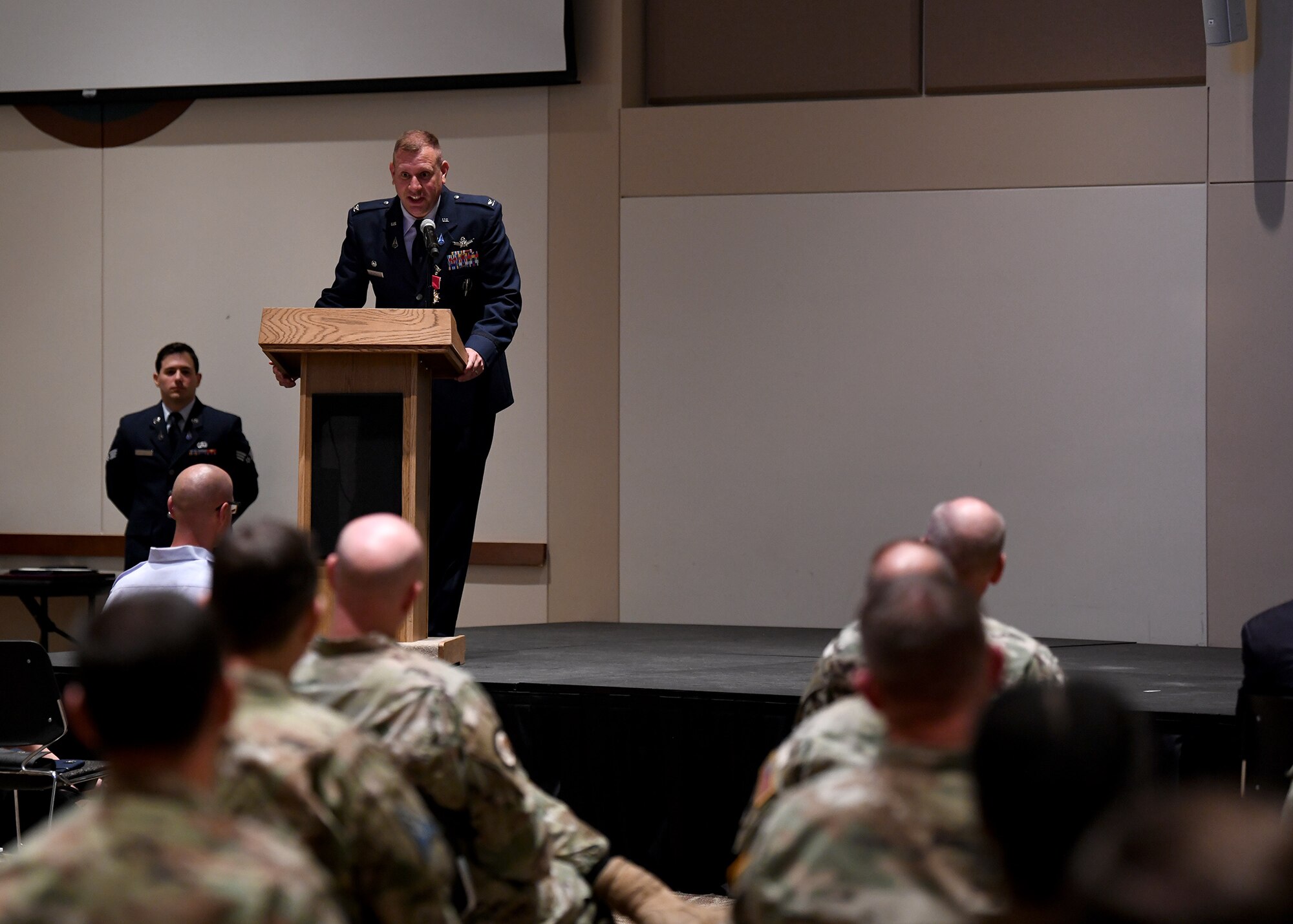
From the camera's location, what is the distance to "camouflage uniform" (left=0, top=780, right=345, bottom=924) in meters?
1.16

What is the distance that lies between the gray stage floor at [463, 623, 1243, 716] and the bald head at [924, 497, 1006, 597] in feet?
2.07

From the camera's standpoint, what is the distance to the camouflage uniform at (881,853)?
1.40m

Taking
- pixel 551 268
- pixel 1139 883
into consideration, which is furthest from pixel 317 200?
pixel 1139 883

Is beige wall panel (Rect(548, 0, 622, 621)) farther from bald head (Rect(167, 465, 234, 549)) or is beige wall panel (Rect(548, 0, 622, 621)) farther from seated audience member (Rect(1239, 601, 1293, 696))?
seated audience member (Rect(1239, 601, 1293, 696))

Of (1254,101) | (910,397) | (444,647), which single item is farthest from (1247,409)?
(444,647)

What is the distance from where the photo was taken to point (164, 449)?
256 inches

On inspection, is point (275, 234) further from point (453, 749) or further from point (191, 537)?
point (453, 749)

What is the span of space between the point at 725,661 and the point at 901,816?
3347 mm

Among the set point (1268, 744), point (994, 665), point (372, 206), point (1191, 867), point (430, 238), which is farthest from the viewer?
point (372, 206)

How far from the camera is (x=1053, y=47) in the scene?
634 cm

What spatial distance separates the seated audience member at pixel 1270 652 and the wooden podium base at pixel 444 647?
205cm

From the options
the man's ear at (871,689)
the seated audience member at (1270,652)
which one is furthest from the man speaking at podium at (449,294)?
the man's ear at (871,689)

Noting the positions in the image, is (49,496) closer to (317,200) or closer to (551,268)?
(317,200)

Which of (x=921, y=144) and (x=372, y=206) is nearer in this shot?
(x=372, y=206)
